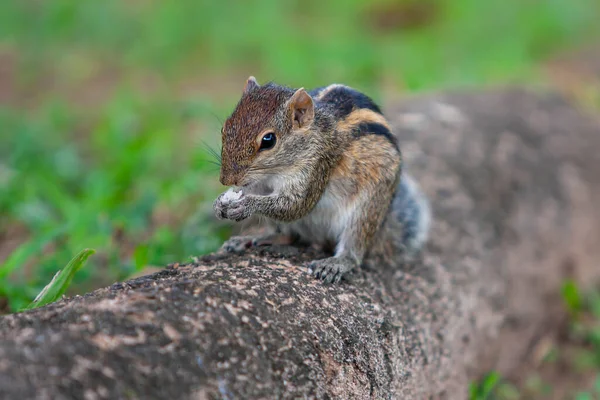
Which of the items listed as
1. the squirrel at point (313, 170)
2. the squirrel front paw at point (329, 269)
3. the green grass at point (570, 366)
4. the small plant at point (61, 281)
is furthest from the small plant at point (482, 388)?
the small plant at point (61, 281)

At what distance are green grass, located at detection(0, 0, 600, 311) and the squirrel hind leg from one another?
1.11 meters

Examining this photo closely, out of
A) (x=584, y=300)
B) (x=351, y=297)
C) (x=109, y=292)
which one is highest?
(x=109, y=292)

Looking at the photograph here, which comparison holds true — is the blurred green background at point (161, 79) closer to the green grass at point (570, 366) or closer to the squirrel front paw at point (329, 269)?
the squirrel front paw at point (329, 269)

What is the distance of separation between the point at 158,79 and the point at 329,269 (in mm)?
6090

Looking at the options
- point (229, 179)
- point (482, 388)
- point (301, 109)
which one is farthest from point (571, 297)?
point (229, 179)

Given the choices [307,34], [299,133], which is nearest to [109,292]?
[299,133]

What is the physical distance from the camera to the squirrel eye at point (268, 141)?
3506 mm

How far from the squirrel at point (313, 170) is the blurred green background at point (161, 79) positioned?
50cm

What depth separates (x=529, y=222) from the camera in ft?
16.9

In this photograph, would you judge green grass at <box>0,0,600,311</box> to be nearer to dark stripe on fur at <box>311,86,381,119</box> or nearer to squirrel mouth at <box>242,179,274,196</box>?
squirrel mouth at <box>242,179,274,196</box>

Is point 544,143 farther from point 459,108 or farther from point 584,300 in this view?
point 584,300

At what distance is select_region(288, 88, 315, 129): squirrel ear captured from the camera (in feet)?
11.7

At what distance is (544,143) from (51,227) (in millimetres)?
3926

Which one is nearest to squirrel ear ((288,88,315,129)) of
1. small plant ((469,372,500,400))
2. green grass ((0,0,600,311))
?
green grass ((0,0,600,311))
